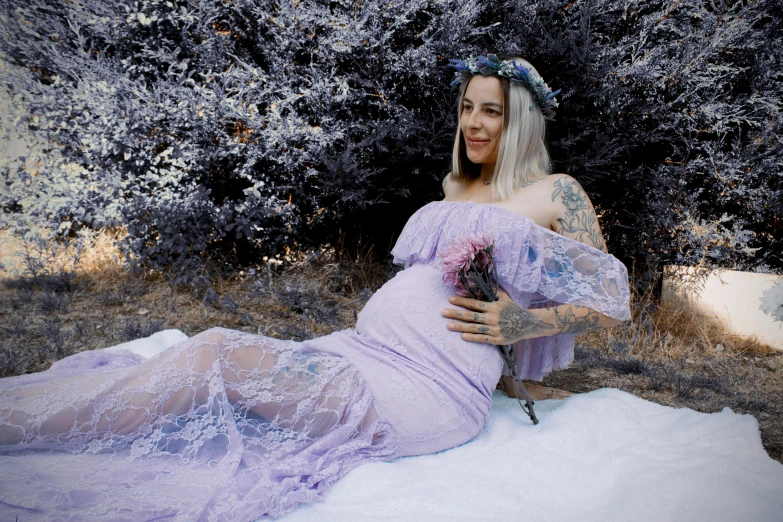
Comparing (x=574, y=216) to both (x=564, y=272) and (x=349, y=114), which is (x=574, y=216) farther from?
(x=349, y=114)

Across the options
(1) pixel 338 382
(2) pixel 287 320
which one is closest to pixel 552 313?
(1) pixel 338 382

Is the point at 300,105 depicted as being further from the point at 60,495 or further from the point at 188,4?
the point at 60,495

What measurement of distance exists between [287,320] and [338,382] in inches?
89.9

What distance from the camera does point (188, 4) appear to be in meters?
4.67

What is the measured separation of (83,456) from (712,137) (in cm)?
517

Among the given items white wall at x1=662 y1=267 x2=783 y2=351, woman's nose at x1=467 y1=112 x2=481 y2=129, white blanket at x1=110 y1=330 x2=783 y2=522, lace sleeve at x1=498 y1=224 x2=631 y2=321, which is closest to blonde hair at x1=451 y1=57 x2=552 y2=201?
woman's nose at x1=467 y1=112 x2=481 y2=129

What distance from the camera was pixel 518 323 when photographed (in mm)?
2246

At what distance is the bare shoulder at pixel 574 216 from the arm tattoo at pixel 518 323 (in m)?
0.42

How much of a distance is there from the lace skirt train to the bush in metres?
2.60

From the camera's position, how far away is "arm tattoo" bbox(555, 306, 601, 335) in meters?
2.37

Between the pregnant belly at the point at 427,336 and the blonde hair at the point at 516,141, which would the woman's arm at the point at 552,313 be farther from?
the blonde hair at the point at 516,141

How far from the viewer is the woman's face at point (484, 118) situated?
8.55 feet

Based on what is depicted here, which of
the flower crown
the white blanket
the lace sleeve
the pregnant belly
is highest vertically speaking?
the flower crown

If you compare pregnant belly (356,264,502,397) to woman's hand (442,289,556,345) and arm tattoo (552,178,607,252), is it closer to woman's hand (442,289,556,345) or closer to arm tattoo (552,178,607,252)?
woman's hand (442,289,556,345)
